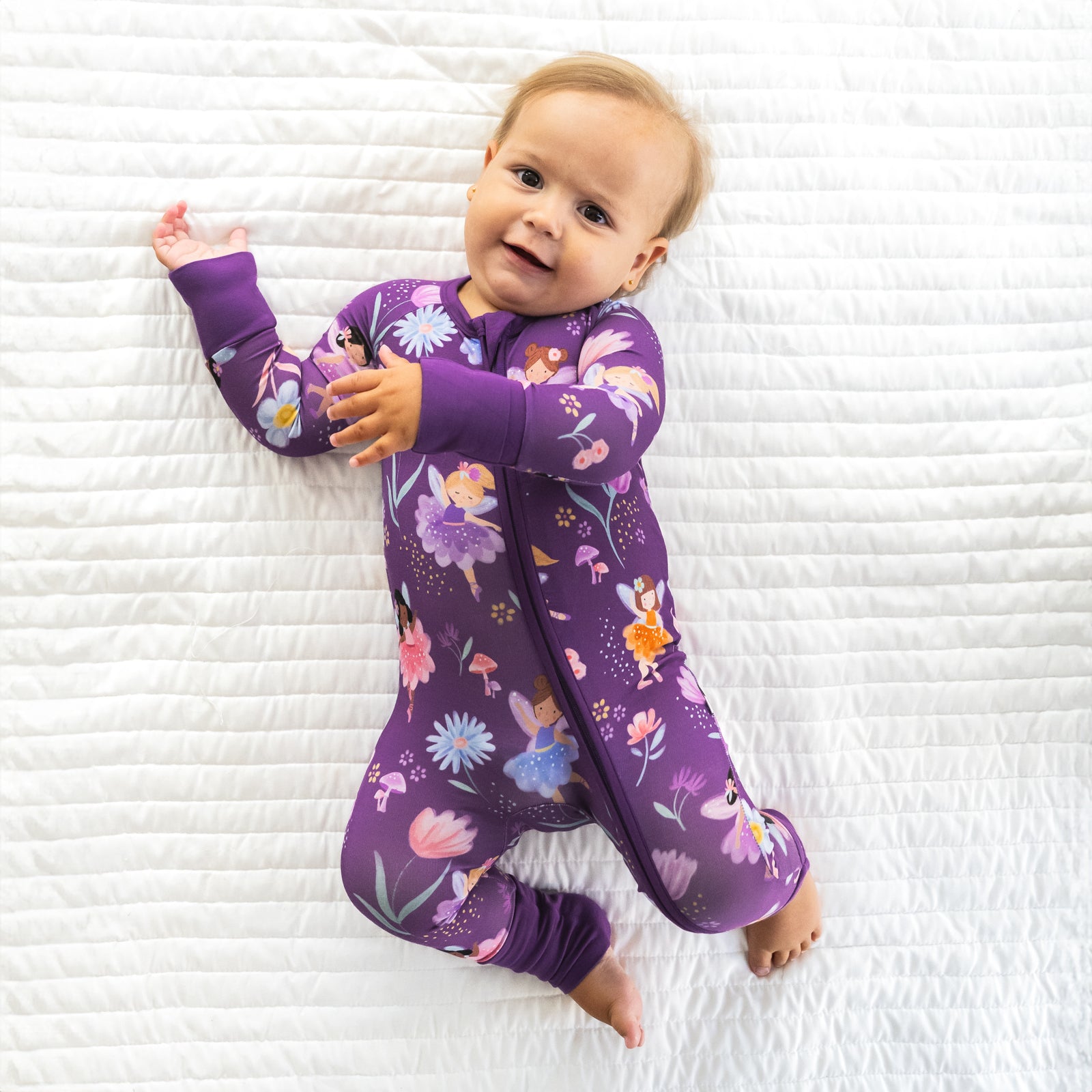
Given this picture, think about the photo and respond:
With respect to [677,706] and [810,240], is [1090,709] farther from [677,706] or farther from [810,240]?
[810,240]

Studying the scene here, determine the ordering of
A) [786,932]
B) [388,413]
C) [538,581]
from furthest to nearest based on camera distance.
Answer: [786,932] < [538,581] < [388,413]

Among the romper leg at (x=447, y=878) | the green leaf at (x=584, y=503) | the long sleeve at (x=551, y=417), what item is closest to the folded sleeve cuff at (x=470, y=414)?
the long sleeve at (x=551, y=417)

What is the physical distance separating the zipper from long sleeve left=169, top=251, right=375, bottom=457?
22cm

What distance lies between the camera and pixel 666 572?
990 mm

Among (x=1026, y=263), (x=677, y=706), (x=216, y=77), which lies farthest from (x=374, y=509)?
(x=1026, y=263)

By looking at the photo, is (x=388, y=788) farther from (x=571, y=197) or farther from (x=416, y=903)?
(x=571, y=197)

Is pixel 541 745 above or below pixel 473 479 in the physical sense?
below

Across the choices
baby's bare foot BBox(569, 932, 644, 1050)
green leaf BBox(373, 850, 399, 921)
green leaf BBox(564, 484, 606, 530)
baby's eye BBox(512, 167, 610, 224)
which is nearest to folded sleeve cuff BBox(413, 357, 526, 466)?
green leaf BBox(564, 484, 606, 530)

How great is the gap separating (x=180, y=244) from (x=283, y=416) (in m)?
0.24

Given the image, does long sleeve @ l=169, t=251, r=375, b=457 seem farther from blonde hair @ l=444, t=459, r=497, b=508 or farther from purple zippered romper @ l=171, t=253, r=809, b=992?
blonde hair @ l=444, t=459, r=497, b=508

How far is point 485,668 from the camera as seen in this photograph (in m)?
0.93

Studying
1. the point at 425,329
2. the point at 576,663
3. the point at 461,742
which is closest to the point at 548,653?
the point at 576,663

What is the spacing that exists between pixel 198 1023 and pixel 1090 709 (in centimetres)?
111

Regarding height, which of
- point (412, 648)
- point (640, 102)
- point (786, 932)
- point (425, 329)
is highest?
point (640, 102)
